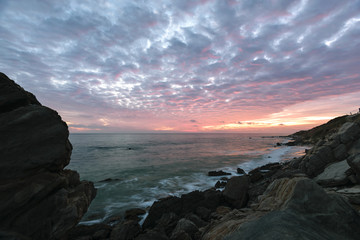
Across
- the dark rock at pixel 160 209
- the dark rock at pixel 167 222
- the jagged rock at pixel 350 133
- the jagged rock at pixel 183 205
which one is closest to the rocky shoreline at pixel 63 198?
the dark rock at pixel 167 222

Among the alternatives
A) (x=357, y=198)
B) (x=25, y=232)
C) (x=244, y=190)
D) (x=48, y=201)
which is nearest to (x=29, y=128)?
(x=48, y=201)

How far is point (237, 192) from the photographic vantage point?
12.4 metres

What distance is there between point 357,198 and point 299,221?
4631mm

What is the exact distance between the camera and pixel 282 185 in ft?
16.9

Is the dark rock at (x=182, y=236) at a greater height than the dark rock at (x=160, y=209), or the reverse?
the dark rock at (x=182, y=236)

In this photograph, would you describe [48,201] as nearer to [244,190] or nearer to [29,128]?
[29,128]

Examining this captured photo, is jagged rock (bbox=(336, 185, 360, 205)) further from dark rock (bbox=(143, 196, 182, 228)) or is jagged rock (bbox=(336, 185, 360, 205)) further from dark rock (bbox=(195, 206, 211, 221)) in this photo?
dark rock (bbox=(143, 196, 182, 228))

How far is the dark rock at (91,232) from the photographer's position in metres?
8.80

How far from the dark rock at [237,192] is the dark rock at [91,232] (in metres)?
8.46

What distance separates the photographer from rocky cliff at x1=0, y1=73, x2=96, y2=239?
464 centimetres

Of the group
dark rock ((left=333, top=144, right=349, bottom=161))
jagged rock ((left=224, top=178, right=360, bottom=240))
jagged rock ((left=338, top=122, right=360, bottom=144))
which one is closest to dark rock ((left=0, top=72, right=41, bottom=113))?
jagged rock ((left=224, top=178, right=360, bottom=240))

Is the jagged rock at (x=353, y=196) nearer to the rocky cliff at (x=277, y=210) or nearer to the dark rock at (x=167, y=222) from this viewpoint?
the rocky cliff at (x=277, y=210)

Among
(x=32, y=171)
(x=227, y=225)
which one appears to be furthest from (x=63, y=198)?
(x=227, y=225)

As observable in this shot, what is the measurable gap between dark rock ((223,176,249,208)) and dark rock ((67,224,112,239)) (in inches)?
333
